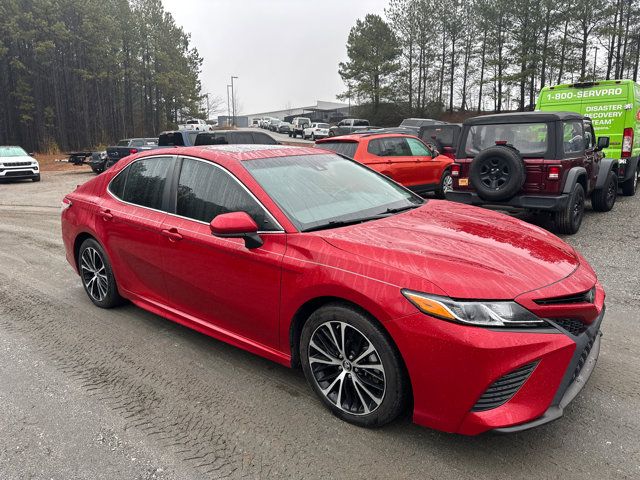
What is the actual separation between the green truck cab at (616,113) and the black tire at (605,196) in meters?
1.28

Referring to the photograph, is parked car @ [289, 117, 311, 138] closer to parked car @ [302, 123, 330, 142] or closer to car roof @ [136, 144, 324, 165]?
parked car @ [302, 123, 330, 142]

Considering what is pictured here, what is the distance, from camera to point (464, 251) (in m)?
2.64

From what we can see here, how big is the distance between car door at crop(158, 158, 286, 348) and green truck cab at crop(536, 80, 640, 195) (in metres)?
9.76

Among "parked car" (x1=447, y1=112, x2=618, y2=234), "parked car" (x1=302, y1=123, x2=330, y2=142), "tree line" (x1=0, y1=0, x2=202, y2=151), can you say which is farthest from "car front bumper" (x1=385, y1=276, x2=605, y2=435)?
"parked car" (x1=302, y1=123, x2=330, y2=142)

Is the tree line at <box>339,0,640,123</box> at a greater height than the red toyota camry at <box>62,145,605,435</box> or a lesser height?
greater

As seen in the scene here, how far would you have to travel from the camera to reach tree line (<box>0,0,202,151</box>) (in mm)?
35281

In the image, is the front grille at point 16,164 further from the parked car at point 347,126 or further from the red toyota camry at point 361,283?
the parked car at point 347,126

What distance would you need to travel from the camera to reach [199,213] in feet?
11.4

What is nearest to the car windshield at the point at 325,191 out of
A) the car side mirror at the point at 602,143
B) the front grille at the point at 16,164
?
the car side mirror at the point at 602,143

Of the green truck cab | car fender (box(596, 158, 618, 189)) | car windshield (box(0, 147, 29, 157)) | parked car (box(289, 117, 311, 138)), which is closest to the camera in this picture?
car fender (box(596, 158, 618, 189))

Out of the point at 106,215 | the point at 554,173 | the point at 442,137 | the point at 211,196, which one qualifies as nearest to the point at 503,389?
the point at 211,196

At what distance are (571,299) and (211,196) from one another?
237cm

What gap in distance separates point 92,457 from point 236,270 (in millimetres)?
1295

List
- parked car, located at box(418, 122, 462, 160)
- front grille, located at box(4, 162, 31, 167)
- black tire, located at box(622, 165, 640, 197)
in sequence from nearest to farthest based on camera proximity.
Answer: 1. black tire, located at box(622, 165, 640, 197)
2. parked car, located at box(418, 122, 462, 160)
3. front grille, located at box(4, 162, 31, 167)
